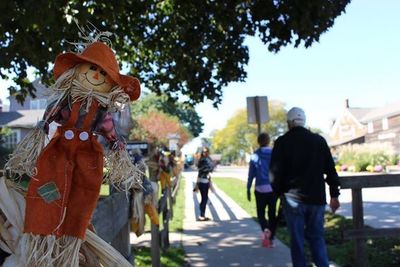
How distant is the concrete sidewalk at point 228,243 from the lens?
709 cm

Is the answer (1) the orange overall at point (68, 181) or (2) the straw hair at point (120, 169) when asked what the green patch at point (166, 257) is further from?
(1) the orange overall at point (68, 181)

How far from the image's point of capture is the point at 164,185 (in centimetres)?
989

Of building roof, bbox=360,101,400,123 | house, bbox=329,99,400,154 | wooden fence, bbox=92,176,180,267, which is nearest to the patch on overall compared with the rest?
wooden fence, bbox=92,176,180,267

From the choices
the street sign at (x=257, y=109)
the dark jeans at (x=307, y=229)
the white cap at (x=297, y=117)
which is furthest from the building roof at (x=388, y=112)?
the dark jeans at (x=307, y=229)

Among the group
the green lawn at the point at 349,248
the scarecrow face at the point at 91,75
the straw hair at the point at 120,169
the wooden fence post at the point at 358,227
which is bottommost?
the green lawn at the point at 349,248

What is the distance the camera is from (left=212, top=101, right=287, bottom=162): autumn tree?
3255 inches

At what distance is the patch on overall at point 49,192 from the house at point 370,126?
165 ft

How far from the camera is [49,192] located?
5.71 ft

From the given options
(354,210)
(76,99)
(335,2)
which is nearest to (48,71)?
(335,2)

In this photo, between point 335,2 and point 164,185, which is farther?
point 164,185

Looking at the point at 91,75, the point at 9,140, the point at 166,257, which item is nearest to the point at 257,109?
the point at 166,257

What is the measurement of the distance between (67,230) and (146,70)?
996cm

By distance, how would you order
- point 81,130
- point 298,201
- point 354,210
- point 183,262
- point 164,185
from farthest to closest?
1. point 164,185
2. point 183,262
3. point 354,210
4. point 298,201
5. point 81,130

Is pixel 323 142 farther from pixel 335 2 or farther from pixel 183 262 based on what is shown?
pixel 183 262
